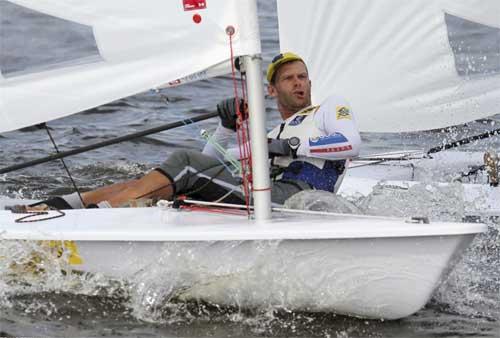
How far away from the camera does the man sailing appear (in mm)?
3863

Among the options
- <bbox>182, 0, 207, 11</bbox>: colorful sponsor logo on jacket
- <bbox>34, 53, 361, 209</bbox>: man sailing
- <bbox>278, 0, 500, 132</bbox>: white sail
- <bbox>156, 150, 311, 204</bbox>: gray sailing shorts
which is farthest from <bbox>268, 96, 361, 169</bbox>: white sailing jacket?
<bbox>278, 0, 500, 132</bbox>: white sail

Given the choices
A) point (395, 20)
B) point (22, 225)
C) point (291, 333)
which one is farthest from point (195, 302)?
point (395, 20)

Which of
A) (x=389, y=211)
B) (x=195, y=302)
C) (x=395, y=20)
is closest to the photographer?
(x=195, y=302)

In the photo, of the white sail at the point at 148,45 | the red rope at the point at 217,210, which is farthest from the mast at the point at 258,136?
the red rope at the point at 217,210

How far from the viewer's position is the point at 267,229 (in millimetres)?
3406

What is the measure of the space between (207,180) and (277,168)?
287 millimetres

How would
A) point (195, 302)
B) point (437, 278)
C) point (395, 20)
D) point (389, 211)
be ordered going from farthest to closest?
point (395, 20)
point (389, 211)
point (195, 302)
point (437, 278)

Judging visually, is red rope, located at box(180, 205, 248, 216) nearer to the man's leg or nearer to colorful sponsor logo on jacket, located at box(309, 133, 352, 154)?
the man's leg

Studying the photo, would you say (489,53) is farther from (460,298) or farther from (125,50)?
(125,50)

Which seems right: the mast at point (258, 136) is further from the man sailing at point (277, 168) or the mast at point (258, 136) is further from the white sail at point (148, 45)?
the man sailing at point (277, 168)

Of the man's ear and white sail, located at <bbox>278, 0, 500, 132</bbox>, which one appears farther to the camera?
white sail, located at <bbox>278, 0, 500, 132</bbox>

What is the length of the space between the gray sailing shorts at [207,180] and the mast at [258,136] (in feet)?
1.11

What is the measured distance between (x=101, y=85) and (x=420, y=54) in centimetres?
246

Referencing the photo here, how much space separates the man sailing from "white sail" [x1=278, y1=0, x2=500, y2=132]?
1.35 m
